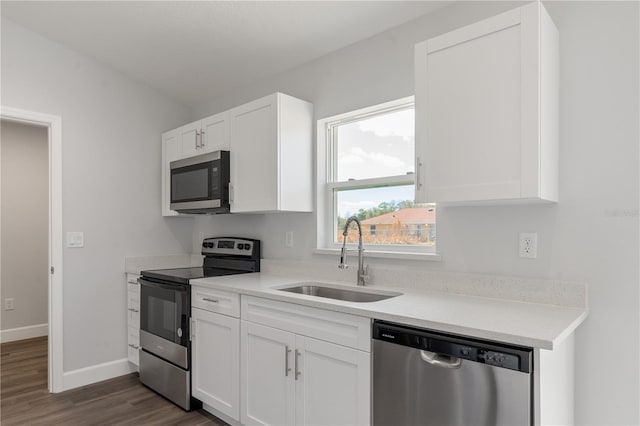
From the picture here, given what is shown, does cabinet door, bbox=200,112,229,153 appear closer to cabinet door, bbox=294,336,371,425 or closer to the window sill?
the window sill

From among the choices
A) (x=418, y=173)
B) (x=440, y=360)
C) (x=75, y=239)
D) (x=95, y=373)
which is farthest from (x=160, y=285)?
(x=440, y=360)

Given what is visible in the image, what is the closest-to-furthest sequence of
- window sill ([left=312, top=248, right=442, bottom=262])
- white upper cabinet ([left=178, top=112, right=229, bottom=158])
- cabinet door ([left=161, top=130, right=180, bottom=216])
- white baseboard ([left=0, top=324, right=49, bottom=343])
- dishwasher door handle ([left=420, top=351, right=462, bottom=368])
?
dishwasher door handle ([left=420, top=351, right=462, bottom=368])
window sill ([left=312, top=248, right=442, bottom=262])
white upper cabinet ([left=178, top=112, right=229, bottom=158])
cabinet door ([left=161, top=130, right=180, bottom=216])
white baseboard ([left=0, top=324, right=49, bottom=343])

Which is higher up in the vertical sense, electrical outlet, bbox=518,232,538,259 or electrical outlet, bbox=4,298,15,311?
electrical outlet, bbox=518,232,538,259

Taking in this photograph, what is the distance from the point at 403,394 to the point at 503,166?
0.98m

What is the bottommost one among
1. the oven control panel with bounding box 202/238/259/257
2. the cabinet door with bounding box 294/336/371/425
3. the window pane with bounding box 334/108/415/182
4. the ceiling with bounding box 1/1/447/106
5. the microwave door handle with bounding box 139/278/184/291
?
the cabinet door with bounding box 294/336/371/425

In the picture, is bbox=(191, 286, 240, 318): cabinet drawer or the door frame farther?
the door frame

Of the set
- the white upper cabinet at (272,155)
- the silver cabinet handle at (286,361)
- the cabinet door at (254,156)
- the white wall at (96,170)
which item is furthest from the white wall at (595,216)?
the white wall at (96,170)

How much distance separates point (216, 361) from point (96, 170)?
1.86 meters

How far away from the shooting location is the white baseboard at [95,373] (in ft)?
10.3

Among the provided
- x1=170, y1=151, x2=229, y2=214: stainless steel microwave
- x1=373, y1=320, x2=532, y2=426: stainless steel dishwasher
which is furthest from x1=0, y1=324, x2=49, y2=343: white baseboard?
x1=373, y1=320, x2=532, y2=426: stainless steel dishwasher

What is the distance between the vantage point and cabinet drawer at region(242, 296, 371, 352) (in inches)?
69.8

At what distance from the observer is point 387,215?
2590mm

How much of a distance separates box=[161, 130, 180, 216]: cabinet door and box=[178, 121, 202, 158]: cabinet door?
80 mm

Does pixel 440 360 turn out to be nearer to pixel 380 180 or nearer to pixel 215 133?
pixel 380 180
